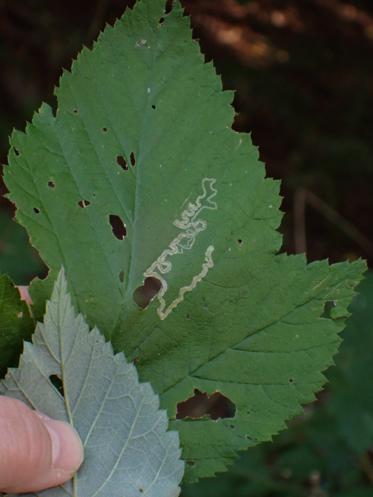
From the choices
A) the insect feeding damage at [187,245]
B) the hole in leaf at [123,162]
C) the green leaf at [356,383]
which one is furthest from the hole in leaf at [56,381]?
the green leaf at [356,383]

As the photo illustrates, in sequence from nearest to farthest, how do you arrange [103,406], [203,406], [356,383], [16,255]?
[103,406]
[356,383]
[16,255]
[203,406]

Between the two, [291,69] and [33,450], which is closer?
[33,450]

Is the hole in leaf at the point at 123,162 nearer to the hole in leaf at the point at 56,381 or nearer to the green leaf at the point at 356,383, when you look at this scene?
the hole in leaf at the point at 56,381

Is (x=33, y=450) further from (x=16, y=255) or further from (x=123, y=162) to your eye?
(x=16, y=255)

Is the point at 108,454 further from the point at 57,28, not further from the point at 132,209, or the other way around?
the point at 57,28

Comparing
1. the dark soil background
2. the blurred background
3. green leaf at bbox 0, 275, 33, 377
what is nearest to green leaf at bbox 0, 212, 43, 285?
the blurred background

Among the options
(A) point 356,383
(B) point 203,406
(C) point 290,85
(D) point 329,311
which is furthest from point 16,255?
(D) point 329,311

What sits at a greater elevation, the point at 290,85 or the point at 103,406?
the point at 290,85
